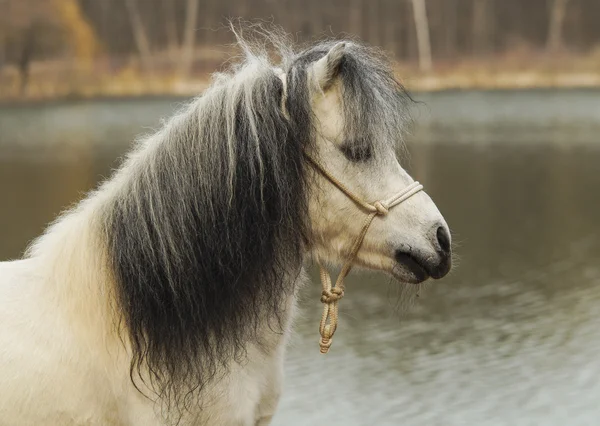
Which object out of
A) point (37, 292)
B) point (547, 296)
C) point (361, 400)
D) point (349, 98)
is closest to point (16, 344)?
point (37, 292)

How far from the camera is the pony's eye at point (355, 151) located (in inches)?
106

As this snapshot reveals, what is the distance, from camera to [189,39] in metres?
29.3

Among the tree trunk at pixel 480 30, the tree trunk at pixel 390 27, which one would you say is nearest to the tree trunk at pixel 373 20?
the tree trunk at pixel 390 27

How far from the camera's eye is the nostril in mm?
2701

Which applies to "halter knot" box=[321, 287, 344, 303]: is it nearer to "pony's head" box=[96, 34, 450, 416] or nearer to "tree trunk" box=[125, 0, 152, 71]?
"pony's head" box=[96, 34, 450, 416]

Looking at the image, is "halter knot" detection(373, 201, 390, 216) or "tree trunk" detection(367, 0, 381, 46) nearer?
"halter knot" detection(373, 201, 390, 216)

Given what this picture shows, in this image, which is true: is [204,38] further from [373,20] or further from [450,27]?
[450,27]

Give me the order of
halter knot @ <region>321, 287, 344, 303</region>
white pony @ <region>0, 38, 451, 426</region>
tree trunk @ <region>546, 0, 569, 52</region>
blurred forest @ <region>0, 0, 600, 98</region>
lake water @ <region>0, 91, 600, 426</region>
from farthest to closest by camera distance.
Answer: tree trunk @ <region>546, 0, 569, 52</region>, blurred forest @ <region>0, 0, 600, 98</region>, lake water @ <region>0, 91, 600, 426</region>, halter knot @ <region>321, 287, 344, 303</region>, white pony @ <region>0, 38, 451, 426</region>

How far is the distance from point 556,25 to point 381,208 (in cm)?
2813

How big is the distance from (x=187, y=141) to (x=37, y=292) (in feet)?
1.88

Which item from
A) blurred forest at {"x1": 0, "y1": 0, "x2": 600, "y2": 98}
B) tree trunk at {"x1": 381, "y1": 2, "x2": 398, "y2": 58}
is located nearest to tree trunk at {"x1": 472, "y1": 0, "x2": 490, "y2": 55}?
blurred forest at {"x1": 0, "y1": 0, "x2": 600, "y2": 98}

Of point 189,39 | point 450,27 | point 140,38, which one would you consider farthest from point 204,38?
point 450,27

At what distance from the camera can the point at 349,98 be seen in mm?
2660

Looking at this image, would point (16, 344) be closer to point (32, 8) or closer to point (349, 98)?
point (349, 98)
